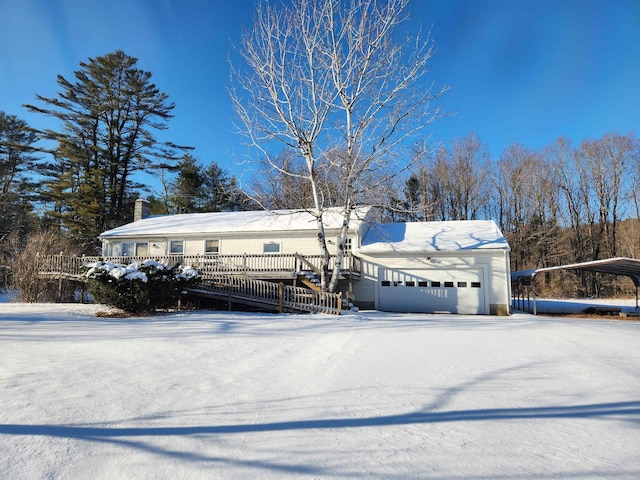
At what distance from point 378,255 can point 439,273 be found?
9.03ft

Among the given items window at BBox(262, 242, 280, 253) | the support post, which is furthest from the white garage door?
the support post

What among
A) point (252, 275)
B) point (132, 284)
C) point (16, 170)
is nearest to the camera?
point (132, 284)

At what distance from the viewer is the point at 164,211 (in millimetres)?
34875

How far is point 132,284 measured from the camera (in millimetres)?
11656

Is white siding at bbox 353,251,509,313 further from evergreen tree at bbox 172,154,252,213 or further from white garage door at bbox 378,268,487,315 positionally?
evergreen tree at bbox 172,154,252,213

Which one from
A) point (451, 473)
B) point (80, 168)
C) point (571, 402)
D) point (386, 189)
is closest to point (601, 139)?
point (386, 189)

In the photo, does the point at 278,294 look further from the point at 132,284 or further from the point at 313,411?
the point at 313,411

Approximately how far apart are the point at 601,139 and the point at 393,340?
32.2 metres

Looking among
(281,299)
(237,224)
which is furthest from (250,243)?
(281,299)

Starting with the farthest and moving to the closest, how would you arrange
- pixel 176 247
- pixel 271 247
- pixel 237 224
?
pixel 176 247 → pixel 237 224 → pixel 271 247

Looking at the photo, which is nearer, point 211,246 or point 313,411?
point 313,411

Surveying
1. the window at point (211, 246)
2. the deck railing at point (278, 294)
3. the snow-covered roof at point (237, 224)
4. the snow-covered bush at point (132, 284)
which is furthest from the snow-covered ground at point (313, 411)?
the window at point (211, 246)

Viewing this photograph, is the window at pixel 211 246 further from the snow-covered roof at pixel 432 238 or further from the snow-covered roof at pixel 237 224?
the snow-covered roof at pixel 432 238

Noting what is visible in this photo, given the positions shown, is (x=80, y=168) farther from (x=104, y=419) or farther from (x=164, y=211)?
(x=104, y=419)
